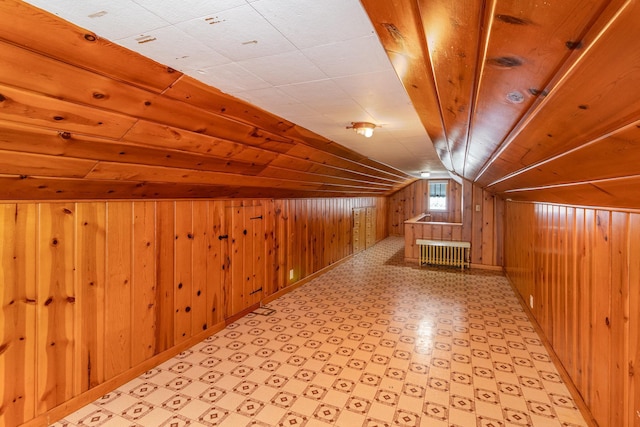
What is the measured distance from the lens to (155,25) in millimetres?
1032

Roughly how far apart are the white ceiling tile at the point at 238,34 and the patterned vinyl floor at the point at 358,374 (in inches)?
80.1

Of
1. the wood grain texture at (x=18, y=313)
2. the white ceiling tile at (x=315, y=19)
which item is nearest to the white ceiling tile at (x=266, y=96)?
the white ceiling tile at (x=315, y=19)

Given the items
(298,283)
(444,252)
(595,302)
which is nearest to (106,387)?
(298,283)

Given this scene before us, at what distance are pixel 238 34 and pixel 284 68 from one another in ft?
1.09

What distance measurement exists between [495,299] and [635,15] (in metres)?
4.44

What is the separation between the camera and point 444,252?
6.13 meters

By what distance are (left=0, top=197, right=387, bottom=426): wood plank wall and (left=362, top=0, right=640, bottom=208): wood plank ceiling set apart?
2.18m

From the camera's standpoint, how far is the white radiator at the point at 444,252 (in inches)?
236

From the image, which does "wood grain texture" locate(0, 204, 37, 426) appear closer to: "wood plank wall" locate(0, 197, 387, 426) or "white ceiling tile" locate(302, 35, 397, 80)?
"wood plank wall" locate(0, 197, 387, 426)

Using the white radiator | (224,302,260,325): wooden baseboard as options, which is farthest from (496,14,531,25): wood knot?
the white radiator

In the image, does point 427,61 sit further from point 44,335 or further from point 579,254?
point 44,335

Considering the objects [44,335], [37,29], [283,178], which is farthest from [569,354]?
[44,335]

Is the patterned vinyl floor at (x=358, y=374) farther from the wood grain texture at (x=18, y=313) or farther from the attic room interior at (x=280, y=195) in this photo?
the wood grain texture at (x=18, y=313)

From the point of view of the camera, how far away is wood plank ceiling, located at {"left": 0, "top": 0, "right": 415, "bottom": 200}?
3.38 feet
